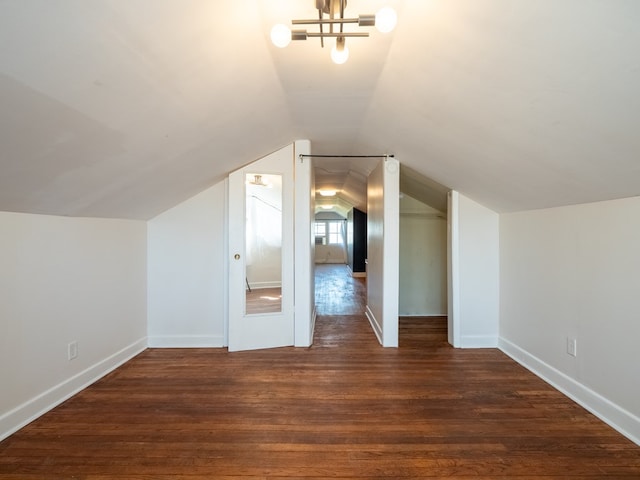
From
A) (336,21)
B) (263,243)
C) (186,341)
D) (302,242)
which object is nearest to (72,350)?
(186,341)

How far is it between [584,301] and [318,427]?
2121 mm

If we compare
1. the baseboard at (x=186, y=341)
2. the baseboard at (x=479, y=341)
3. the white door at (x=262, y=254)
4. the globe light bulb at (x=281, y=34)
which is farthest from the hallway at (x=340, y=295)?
the globe light bulb at (x=281, y=34)

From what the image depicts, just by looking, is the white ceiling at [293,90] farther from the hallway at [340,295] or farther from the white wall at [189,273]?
the hallway at [340,295]

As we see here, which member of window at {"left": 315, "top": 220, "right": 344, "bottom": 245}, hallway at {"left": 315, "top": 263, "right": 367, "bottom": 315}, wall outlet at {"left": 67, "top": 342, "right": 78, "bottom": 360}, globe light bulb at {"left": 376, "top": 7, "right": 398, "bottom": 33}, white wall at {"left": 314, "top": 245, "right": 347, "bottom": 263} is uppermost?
globe light bulb at {"left": 376, "top": 7, "right": 398, "bottom": 33}

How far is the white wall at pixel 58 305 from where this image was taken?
188cm

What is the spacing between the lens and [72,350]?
7.64 feet

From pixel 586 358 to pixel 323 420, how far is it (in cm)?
196

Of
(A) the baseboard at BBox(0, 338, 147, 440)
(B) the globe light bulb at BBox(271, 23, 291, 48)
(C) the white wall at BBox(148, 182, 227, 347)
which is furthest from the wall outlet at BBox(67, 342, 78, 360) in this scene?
(B) the globe light bulb at BBox(271, 23, 291, 48)

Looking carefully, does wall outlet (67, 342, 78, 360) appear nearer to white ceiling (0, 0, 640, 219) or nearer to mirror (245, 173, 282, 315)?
white ceiling (0, 0, 640, 219)

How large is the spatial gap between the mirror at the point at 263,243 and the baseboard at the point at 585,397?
2.49 meters

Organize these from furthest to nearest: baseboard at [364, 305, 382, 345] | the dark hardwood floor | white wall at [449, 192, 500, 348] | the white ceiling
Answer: baseboard at [364, 305, 382, 345], white wall at [449, 192, 500, 348], the dark hardwood floor, the white ceiling

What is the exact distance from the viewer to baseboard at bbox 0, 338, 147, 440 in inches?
72.8

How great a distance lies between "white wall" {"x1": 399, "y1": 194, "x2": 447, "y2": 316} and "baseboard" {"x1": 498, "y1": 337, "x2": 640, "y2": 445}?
5.73ft

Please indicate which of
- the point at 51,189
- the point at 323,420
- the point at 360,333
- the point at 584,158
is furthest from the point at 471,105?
the point at 360,333
